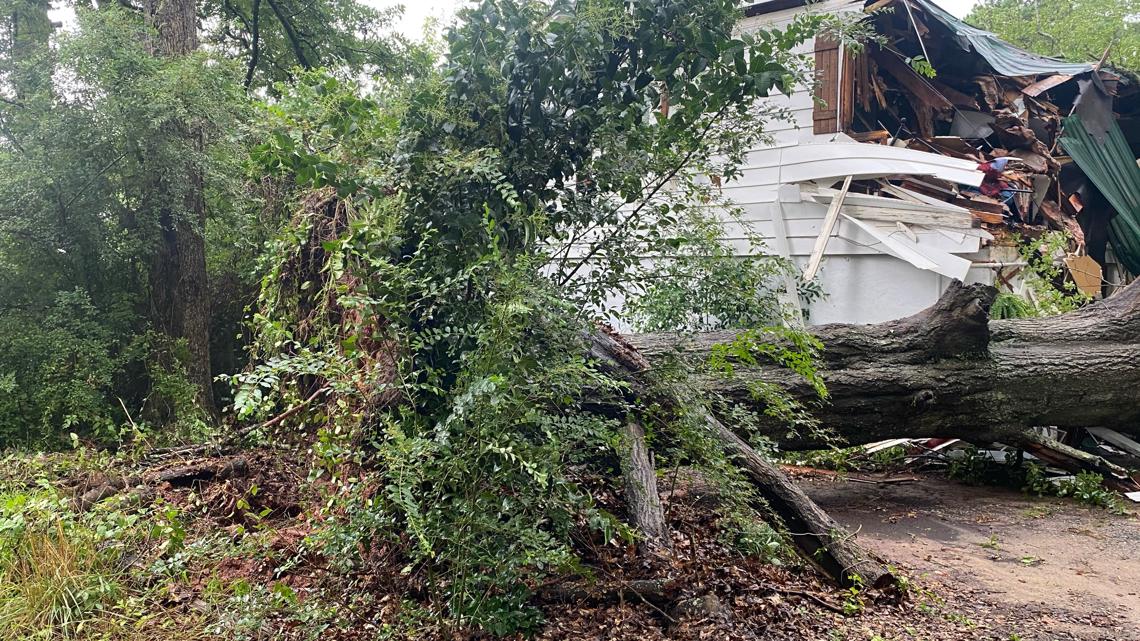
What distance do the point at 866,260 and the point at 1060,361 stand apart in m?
2.89

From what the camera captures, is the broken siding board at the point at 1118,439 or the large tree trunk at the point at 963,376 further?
the broken siding board at the point at 1118,439

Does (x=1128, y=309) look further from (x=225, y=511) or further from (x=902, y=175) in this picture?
(x=225, y=511)

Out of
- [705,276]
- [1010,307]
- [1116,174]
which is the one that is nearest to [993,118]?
[1116,174]

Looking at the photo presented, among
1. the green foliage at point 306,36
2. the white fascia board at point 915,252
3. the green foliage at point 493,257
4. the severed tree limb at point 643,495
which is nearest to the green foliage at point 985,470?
the white fascia board at point 915,252

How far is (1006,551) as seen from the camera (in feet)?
16.4

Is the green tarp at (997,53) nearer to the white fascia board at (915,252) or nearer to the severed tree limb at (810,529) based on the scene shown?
the white fascia board at (915,252)

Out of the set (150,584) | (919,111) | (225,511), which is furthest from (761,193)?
(150,584)

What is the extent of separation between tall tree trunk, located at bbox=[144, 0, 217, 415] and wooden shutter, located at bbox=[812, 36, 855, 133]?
270 inches

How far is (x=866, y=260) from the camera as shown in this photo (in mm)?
8859

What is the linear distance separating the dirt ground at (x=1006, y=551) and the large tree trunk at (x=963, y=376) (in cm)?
57

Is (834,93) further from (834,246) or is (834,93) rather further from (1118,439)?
(1118,439)

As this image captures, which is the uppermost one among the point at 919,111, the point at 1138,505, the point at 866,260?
the point at 919,111

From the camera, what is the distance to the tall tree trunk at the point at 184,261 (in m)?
7.70

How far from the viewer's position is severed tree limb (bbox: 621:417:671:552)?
3.69m
